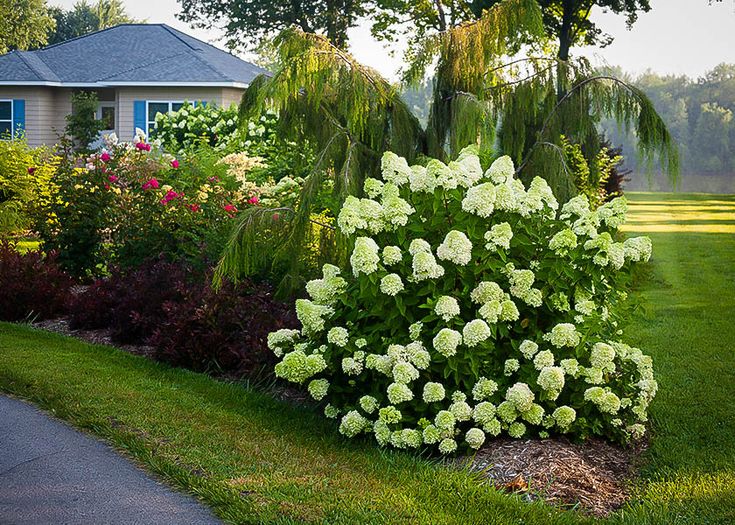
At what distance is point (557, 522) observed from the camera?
4.35m

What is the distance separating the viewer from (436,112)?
7.56m

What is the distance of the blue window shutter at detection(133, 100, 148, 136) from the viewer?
2773cm

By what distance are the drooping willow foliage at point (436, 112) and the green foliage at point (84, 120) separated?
21366mm

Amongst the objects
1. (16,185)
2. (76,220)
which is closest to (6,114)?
(16,185)

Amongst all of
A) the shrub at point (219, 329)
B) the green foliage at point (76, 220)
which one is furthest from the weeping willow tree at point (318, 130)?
the green foliage at point (76, 220)

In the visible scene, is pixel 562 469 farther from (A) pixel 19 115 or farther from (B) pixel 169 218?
(A) pixel 19 115

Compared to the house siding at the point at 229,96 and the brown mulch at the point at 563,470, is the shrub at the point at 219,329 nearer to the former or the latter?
the brown mulch at the point at 563,470

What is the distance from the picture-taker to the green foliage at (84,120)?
89.4ft

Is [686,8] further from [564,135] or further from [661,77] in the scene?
[661,77]

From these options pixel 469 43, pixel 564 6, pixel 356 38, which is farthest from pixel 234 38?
pixel 469 43

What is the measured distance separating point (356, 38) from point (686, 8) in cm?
1579

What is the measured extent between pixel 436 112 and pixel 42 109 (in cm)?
2474

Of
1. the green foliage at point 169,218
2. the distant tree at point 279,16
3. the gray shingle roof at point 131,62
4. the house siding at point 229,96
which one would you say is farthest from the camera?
the distant tree at point 279,16

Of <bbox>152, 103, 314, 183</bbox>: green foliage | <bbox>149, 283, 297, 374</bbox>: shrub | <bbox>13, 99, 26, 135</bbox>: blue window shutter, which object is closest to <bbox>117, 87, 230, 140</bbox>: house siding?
<bbox>13, 99, 26, 135</bbox>: blue window shutter
